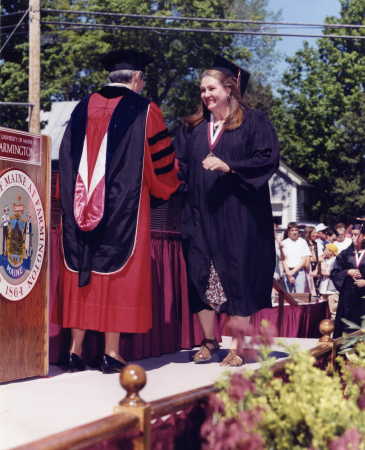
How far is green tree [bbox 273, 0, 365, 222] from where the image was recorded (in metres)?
47.7

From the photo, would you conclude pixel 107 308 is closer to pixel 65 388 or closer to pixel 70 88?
pixel 65 388

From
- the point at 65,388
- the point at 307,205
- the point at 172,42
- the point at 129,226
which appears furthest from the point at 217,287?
the point at 307,205

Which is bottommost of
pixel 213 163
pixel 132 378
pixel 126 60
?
pixel 132 378

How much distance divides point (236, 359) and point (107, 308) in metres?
1.00

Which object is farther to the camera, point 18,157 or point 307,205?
point 307,205

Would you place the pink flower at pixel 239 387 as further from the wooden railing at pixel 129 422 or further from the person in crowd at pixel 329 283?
the person in crowd at pixel 329 283

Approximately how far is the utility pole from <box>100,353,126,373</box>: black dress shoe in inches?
627

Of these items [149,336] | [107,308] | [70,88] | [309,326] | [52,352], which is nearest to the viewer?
[107,308]

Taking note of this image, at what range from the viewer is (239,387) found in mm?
3133

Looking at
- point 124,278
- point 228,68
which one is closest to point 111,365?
point 124,278

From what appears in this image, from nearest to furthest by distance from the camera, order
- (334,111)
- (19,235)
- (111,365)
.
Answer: (19,235) < (111,365) < (334,111)

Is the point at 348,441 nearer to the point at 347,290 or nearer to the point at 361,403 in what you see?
the point at 361,403

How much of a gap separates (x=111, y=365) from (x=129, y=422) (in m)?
2.42

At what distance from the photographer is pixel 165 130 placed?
5.50 m
